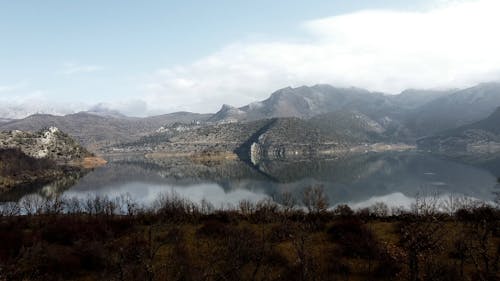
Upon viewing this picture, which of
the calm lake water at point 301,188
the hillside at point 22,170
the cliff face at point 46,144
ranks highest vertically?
the cliff face at point 46,144

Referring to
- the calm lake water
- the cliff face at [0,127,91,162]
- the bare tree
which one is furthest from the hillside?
the bare tree

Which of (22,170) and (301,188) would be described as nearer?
(301,188)

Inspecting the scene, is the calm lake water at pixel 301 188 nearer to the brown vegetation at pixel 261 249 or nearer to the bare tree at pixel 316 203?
the bare tree at pixel 316 203

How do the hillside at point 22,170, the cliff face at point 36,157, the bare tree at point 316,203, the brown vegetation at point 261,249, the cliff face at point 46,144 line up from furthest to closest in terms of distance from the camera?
the cliff face at point 46,144 < the cliff face at point 36,157 < the hillside at point 22,170 < the bare tree at point 316,203 < the brown vegetation at point 261,249

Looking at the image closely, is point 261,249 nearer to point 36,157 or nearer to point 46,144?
point 36,157

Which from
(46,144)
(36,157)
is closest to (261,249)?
(36,157)

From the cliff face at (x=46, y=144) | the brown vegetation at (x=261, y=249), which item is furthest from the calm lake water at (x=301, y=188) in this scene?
the cliff face at (x=46, y=144)

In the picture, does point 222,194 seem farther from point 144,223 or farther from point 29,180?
point 29,180

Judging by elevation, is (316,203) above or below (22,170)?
above

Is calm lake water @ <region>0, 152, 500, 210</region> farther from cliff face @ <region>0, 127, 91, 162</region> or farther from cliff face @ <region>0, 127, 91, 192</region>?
cliff face @ <region>0, 127, 91, 162</region>

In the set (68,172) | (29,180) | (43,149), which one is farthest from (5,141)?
(29,180)

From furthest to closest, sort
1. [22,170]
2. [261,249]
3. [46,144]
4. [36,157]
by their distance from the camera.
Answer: [46,144] → [36,157] → [22,170] → [261,249]

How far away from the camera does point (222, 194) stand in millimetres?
82500

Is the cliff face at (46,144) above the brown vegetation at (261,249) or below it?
above
